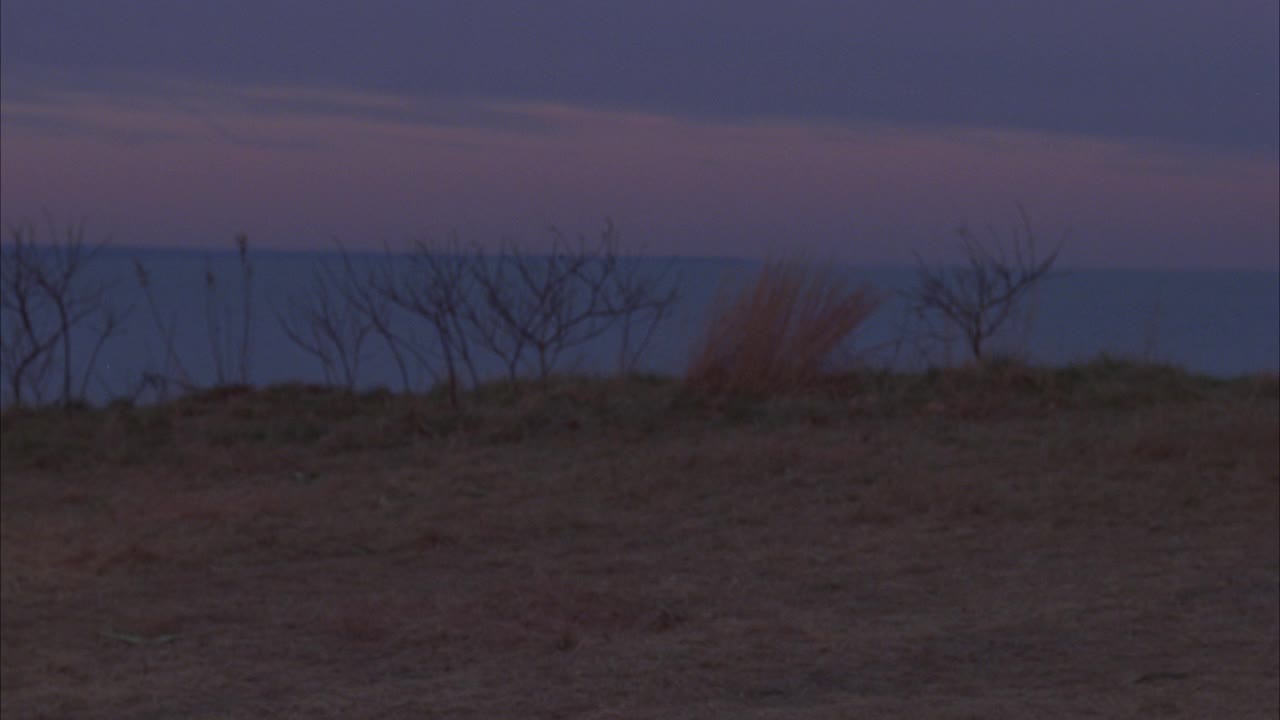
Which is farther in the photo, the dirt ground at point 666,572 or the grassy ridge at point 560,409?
the grassy ridge at point 560,409

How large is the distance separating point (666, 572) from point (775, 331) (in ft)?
14.2

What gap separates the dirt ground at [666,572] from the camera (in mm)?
4395

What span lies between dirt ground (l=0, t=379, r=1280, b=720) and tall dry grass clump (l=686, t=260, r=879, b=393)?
2.81 feet

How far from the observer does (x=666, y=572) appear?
581 centimetres

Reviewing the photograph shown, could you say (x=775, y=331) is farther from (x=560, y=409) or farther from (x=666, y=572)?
(x=666, y=572)

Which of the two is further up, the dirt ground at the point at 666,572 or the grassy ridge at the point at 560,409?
the grassy ridge at the point at 560,409

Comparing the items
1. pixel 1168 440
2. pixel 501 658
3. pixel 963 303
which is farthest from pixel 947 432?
pixel 501 658

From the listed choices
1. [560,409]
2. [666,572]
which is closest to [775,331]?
[560,409]

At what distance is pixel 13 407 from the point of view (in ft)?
32.5

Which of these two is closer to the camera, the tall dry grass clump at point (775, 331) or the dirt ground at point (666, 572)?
the dirt ground at point (666, 572)

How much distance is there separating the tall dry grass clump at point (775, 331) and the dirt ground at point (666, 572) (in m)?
0.86

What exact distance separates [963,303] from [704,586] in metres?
5.81

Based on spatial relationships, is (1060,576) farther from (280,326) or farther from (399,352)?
(280,326)

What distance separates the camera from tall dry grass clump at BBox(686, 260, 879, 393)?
32.1 ft
